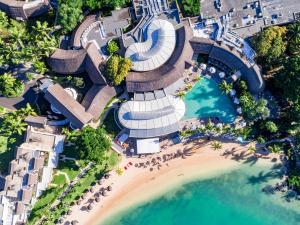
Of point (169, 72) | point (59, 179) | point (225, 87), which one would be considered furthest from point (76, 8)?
point (59, 179)

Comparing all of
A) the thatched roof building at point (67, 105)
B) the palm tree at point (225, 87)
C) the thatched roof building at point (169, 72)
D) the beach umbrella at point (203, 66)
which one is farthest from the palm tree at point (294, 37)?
the thatched roof building at point (67, 105)

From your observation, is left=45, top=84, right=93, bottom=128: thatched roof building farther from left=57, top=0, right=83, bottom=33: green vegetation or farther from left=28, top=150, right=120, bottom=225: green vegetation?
left=57, top=0, right=83, bottom=33: green vegetation

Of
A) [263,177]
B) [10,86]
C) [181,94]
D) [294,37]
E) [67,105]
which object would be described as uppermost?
[294,37]

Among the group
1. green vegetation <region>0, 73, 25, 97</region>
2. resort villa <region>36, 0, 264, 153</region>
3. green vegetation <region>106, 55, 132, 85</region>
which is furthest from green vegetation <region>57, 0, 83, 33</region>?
green vegetation <region>0, 73, 25, 97</region>

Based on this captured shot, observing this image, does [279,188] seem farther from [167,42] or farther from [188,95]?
[167,42]

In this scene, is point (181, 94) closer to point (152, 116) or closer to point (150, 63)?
point (152, 116)

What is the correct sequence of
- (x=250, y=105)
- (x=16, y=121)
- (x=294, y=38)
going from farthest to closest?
(x=16, y=121)
(x=250, y=105)
(x=294, y=38)

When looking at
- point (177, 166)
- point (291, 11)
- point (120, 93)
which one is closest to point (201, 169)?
point (177, 166)
